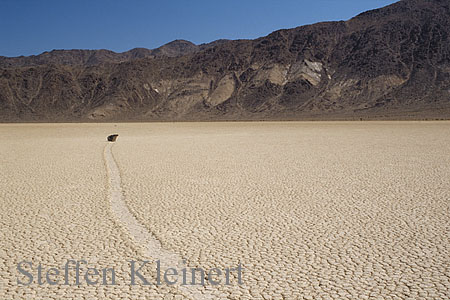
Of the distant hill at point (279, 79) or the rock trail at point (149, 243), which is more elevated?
the distant hill at point (279, 79)

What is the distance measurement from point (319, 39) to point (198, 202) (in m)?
82.9

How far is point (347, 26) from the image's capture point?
287ft

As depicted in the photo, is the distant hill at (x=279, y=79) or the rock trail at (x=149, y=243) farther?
the distant hill at (x=279, y=79)

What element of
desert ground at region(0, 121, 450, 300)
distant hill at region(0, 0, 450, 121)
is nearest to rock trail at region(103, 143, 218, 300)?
desert ground at region(0, 121, 450, 300)

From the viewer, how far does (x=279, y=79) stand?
80.1 metres

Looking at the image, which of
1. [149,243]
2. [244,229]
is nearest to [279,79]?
[244,229]

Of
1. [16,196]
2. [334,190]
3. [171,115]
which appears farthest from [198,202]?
[171,115]

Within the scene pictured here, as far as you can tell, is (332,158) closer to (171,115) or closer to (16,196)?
(16,196)

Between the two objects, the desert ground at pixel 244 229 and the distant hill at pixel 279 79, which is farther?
the distant hill at pixel 279 79

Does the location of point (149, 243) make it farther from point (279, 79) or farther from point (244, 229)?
point (279, 79)

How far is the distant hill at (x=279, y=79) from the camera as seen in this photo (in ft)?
224

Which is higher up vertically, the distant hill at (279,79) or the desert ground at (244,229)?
the distant hill at (279,79)

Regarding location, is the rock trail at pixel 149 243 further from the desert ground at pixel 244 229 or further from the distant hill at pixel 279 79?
the distant hill at pixel 279 79

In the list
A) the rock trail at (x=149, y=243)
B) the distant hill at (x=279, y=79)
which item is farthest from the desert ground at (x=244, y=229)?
the distant hill at (x=279, y=79)
